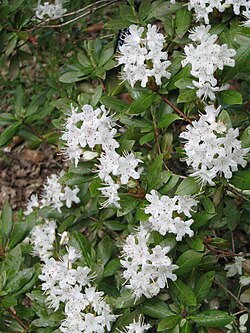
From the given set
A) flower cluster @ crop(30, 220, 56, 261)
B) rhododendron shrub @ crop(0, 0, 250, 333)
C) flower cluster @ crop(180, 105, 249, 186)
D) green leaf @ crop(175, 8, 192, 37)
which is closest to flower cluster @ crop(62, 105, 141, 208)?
rhododendron shrub @ crop(0, 0, 250, 333)

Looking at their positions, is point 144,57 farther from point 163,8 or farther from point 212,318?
point 212,318

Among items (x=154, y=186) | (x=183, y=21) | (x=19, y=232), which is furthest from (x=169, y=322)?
(x=183, y=21)

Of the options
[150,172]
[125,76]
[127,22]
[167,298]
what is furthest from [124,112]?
[167,298]

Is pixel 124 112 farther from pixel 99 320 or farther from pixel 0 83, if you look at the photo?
pixel 0 83

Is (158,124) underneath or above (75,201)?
above

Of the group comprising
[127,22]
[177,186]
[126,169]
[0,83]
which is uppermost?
[127,22]

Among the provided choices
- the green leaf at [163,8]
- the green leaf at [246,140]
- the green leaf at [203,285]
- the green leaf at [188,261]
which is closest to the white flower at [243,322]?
the green leaf at [203,285]

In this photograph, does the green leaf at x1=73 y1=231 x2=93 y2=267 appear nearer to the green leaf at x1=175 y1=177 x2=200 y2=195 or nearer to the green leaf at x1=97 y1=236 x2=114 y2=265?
the green leaf at x1=97 y1=236 x2=114 y2=265

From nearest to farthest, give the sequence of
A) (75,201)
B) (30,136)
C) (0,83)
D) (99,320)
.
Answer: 1. (99,320)
2. (75,201)
3. (30,136)
4. (0,83)
